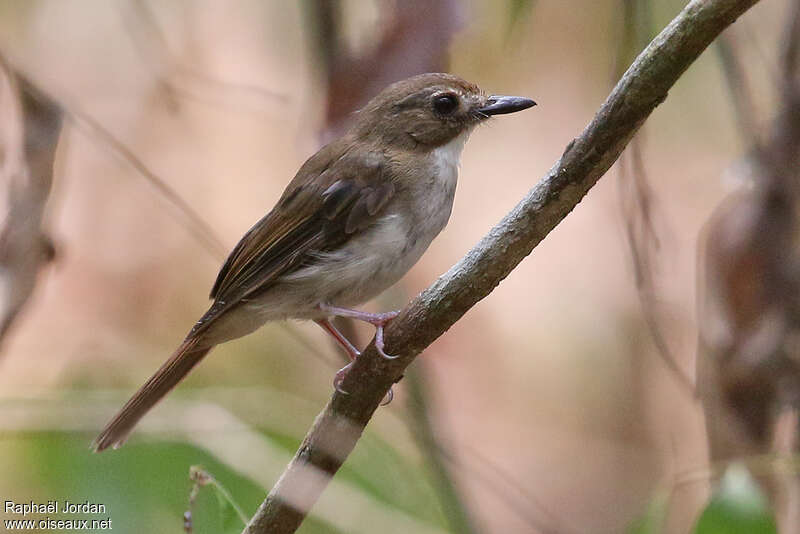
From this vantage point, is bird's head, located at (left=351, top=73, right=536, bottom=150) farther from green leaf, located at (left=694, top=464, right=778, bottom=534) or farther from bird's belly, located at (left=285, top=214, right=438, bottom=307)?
green leaf, located at (left=694, top=464, right=778, bottom=534)

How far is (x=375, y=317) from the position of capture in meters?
3.05

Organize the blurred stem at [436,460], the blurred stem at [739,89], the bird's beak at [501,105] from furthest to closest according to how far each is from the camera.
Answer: the blurred stem at [739,89] < the blurred stem at [436,460] < the bird's beak at [501,105]

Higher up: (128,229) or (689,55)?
(689,55)

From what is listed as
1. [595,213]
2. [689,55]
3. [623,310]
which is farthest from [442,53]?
[595,213]

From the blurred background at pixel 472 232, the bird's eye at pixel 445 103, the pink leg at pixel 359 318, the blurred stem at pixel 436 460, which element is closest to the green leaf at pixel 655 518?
the pink leg at pixel 359 318

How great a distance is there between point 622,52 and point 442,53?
0.60m

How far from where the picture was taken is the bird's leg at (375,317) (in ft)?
8.38

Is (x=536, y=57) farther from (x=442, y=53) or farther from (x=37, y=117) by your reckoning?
(x=37, y=117)

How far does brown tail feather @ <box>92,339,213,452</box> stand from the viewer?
3.33 metres

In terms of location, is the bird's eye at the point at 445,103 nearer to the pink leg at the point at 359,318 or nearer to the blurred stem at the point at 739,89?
the pink leg at the point at 359,318

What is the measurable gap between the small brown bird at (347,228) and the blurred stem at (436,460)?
498mm

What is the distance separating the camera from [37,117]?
346cm

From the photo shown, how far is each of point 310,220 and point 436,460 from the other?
103cm

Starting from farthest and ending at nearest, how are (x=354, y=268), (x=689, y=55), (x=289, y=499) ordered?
(x=354, y=268)
(x=289, y=499)
(x=689, y=55)
